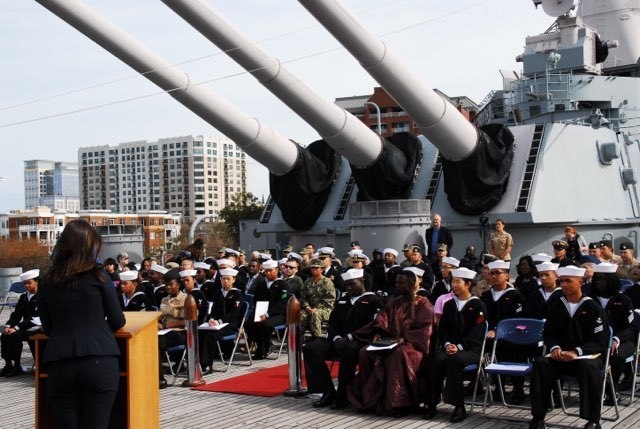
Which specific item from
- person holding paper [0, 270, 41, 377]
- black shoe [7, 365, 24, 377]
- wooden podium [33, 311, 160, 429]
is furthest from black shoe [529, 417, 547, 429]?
black shoe [7, 365, 24, 377]

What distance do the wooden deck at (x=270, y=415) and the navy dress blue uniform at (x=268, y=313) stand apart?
6.17ft

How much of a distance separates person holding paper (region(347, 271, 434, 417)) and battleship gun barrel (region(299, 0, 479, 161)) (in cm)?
408

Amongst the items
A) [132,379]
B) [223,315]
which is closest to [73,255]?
[132,379]

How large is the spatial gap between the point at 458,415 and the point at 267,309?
3876 millimetres

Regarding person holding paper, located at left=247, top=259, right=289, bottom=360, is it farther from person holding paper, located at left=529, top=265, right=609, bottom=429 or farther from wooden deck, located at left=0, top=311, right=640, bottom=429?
person holding paper, located at left=529, top=265, right=609, bottom=429

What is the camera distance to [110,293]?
3773mm

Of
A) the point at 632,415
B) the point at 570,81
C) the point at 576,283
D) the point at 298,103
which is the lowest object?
the point at 632,415

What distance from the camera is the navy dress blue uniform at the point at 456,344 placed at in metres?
6.69

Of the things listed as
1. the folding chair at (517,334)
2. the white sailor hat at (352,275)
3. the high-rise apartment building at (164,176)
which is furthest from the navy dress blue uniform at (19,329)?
the high-rise apartment building at (164,176)

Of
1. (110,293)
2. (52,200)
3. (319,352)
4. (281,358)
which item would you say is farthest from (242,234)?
(52,200)

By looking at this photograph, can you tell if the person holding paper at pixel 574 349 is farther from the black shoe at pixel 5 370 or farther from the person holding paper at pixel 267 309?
the black shoe at pixel 5 370

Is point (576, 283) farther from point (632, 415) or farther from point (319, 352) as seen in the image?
point (319, 352)

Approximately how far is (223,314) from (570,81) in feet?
41.1

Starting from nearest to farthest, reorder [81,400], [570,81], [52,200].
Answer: [81,400] < [570,81] < [52,200]
